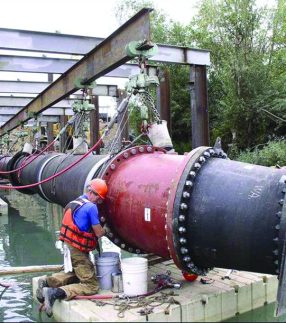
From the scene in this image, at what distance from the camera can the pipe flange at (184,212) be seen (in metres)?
3.67

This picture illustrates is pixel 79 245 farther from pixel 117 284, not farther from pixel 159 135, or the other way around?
pixel 159 135

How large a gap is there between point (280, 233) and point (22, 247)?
214 inches

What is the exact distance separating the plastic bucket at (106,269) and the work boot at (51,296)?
478mm

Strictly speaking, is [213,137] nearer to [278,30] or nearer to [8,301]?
[278,30]

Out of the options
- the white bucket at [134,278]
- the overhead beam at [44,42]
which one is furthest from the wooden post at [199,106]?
the white bucket at [134,278]

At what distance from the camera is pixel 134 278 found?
167 inches

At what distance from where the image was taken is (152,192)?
403cm

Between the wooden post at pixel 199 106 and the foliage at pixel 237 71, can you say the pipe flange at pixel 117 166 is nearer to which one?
the wooden post at pixel 199 106

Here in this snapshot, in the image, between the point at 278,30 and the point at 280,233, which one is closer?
the point at 280,233

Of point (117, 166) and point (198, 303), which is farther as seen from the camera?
point (117, 166)

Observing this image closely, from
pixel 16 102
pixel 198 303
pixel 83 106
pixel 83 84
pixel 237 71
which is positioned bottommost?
pixel 198 303

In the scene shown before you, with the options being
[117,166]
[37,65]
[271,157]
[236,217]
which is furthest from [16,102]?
[236,217]

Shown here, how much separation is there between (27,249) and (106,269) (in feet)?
10.9

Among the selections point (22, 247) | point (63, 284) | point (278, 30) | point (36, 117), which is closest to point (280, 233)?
point (63, 284)
